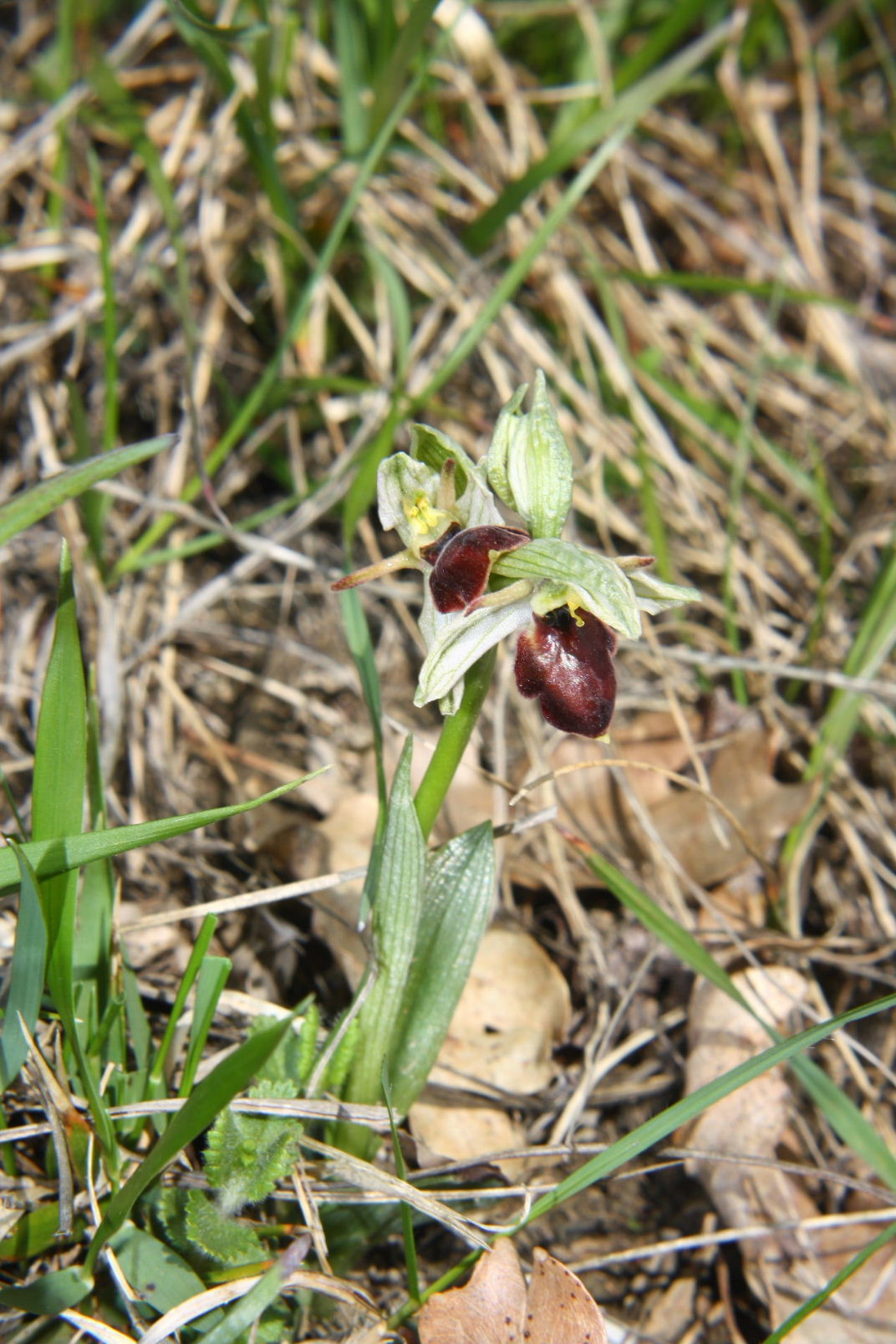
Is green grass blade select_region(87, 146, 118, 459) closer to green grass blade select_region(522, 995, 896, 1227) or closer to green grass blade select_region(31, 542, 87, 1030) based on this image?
green grass blade select_region(31, 542, 87, 1030)

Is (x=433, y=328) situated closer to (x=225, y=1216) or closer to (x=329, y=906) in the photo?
(x=329, y=906)

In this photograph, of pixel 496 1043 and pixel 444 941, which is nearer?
pixel 444 941

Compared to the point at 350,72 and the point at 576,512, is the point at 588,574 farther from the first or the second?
the point at 350,72

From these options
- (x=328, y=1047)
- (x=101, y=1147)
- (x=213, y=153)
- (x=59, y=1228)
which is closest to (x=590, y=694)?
(x=328, y=1047)

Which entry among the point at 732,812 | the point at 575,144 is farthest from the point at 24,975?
the point at 575,144

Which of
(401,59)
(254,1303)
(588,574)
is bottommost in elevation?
(254,1303)

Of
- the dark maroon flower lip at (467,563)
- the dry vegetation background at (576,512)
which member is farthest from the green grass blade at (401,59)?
the dark maroon flower lip at (467,563)
